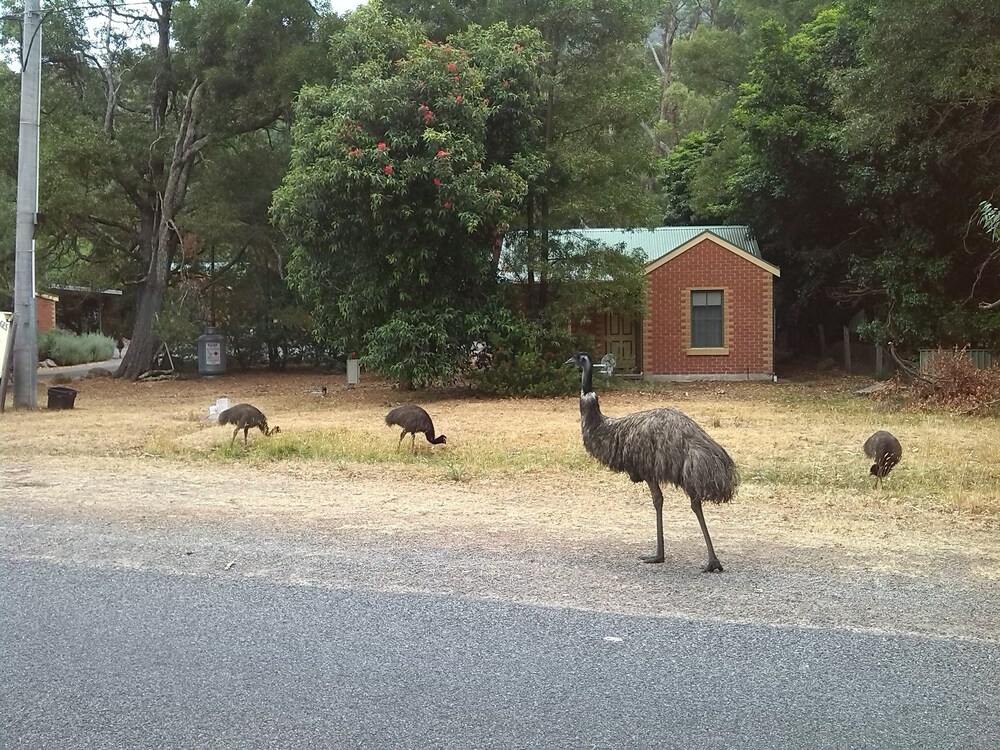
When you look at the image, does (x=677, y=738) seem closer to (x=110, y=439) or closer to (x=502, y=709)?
(x=502, y=709)

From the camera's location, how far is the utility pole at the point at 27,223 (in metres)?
18.9

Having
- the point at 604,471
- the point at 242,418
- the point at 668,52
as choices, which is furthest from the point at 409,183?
the point at 668,52

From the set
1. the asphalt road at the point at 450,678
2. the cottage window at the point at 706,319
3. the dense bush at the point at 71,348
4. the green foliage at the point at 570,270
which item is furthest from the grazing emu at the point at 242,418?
the dense bush at the point at 71,348

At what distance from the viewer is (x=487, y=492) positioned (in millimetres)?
9953

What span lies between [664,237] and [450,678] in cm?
2712

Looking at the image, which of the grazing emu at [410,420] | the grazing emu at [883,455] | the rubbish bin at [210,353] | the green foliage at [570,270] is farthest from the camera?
the rubbish bin at [210,353]

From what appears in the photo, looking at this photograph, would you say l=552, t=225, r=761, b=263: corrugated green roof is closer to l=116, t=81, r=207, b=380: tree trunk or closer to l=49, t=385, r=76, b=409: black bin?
l=116, t=81, r=207, b=380: tree trunk

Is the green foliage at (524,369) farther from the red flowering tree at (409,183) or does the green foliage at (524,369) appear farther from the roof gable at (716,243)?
the roof gable at (716,243)

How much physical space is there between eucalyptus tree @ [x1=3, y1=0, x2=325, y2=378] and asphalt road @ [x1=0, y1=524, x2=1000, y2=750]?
2200 centimetres

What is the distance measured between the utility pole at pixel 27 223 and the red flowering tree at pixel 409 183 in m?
4.98

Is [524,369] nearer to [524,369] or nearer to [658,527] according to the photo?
[524,369]

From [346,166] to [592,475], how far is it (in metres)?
10.8

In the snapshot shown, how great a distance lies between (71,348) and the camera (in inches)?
1526

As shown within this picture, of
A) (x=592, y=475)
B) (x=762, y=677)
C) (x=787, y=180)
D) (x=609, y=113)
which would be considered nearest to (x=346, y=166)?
(x=609, y=113)
